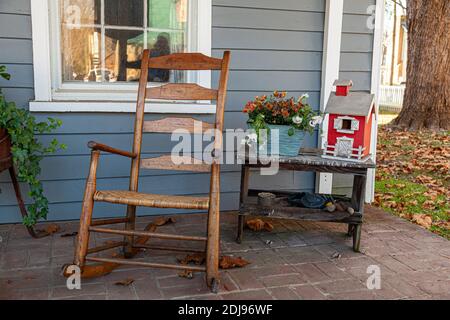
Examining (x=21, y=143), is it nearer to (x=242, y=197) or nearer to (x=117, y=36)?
(x=117, y=36)

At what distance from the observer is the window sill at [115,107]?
110 inches

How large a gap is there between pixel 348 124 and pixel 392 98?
11344 mm

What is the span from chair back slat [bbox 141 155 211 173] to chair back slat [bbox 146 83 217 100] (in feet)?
1.07

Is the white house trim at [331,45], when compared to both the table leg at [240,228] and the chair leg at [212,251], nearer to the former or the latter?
the table leg at [240,228]

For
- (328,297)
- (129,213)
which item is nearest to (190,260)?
(129,213)

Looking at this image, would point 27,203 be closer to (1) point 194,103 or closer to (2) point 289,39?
(1) point 194,103

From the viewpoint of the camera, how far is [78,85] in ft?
9.64

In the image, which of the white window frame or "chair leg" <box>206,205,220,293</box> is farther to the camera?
the white window frame

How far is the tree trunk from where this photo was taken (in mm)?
7047

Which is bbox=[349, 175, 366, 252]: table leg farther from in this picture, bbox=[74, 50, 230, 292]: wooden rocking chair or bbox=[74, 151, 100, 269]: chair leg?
bbox=[74, 151, 100, 269]: chair leg

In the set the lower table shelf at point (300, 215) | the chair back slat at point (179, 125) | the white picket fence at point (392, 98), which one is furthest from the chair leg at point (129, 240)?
the white picket fence at point (392, 98)

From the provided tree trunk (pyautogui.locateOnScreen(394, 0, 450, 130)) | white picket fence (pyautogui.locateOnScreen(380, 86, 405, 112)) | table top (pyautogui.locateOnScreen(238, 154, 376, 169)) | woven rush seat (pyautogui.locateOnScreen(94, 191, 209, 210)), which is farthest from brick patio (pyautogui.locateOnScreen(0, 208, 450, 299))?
white picket fence (pyautogui.locateOnScreen(380, 86, 405, 112))

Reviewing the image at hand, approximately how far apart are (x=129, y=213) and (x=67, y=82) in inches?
41.1

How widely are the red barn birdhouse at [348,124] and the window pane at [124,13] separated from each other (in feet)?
4.45
